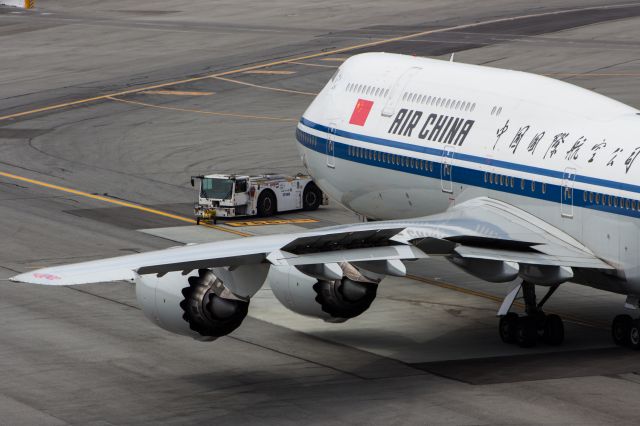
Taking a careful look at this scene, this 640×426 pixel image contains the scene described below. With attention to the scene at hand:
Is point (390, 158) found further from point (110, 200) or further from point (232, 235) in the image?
point (110, 200)

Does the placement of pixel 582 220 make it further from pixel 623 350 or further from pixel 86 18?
pixel 86 18

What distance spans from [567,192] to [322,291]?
6.99m

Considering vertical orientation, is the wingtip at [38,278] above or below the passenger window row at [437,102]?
below

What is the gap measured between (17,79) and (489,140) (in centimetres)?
5939

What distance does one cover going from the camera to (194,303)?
108ft

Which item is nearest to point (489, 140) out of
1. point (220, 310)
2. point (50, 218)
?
point (220, 310)

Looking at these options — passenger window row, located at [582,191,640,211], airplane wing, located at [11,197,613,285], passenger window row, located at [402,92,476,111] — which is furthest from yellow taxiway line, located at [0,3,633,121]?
passenger window row, located at [582,191,640,211]

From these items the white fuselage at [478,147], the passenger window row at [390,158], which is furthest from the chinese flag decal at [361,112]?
the passenger window row at [390,158]

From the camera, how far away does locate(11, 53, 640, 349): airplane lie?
103ft

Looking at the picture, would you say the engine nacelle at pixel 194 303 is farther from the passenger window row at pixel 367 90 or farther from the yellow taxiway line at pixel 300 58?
the yellow taxiway line at pixel 300 58

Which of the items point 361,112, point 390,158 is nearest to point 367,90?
point 361,112

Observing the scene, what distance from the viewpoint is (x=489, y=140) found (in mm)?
39000

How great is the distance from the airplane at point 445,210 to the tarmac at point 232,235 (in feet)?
6.41

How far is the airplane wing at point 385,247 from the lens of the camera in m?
29.6
